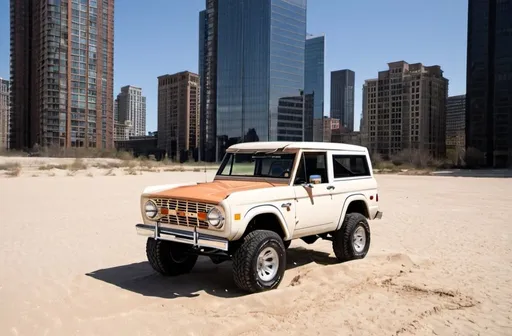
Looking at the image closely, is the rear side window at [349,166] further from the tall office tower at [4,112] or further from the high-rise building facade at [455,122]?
the high-rise building facade at [455,122]

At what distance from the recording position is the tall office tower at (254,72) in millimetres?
126375

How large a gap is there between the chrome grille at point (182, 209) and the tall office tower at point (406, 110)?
123 m

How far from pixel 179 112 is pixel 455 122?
338 feet

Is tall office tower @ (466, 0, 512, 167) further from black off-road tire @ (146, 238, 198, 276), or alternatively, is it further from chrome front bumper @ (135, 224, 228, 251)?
chrome front bumper @ (135, 224, 228, 251)

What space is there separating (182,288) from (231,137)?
4934 inches

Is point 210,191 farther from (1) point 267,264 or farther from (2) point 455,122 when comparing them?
(2) point 455,122

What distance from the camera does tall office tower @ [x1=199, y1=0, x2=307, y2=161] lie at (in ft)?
415

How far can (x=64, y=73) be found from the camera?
308 feet

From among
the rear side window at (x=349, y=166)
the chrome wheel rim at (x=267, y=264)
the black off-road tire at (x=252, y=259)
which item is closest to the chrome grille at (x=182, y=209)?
the black off-road tire at (x=252, y=259)

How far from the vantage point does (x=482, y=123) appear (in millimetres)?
105562

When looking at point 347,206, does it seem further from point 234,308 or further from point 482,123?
point 482,123

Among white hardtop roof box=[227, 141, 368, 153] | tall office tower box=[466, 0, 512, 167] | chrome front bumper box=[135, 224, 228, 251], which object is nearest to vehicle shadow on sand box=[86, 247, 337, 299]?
chrome front bumper box=[135, 224, 228, 251]

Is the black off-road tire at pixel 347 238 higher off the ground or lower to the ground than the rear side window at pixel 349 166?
lower

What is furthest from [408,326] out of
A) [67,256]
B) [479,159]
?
[479,159]
